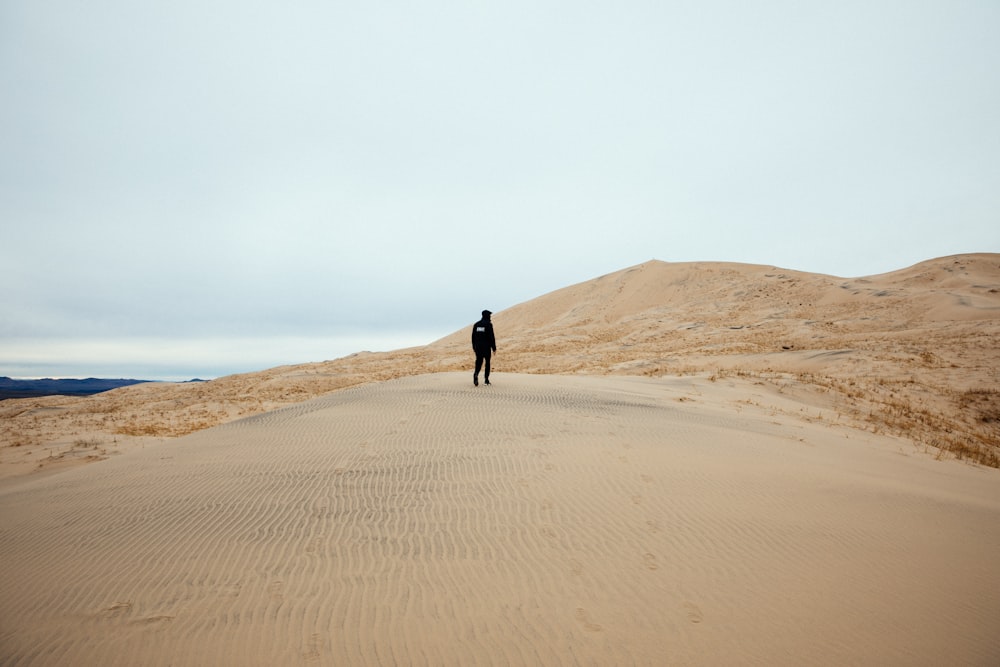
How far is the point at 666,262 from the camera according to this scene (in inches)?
2144

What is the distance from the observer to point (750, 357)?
2098cm

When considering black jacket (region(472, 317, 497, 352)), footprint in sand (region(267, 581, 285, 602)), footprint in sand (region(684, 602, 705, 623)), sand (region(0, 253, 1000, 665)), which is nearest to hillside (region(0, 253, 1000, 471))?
sand (region(0, 253, 1000, 665))

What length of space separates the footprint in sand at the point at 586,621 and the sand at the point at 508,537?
0.11 feet

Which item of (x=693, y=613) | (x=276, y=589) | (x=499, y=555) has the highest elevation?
(x=276, y=589)

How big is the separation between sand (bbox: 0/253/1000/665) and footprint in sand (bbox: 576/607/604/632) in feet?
0.11

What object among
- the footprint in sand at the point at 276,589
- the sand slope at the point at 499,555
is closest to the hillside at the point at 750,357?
the sand slope at the point at 499,555

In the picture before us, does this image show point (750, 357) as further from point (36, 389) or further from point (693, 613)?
point (36, 389)

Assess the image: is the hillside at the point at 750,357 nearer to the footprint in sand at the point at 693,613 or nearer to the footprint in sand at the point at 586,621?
the footprint in sand at the point at 693,613

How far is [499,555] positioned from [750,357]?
65.9 feet

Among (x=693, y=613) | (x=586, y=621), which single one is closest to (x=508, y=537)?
(x=586, y=621)

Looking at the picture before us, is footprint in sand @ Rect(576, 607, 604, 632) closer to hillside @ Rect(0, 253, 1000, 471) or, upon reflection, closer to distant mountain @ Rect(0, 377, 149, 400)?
hillside @ Rect(0, 253, 1000, 471)

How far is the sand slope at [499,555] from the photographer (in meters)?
3.15

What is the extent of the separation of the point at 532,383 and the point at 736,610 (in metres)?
9.37

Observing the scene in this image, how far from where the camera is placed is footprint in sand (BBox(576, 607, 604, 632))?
10.7 feet
